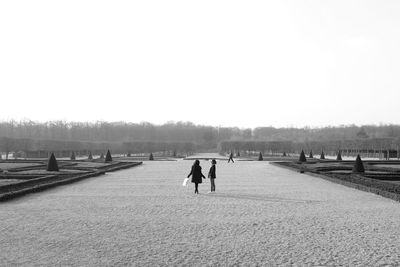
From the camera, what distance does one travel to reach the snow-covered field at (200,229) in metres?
6.32

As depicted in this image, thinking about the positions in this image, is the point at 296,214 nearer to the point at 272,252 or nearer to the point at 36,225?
the point at 272,252

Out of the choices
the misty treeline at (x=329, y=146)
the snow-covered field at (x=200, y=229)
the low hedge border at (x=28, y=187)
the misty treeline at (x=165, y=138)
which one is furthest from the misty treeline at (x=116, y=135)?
the snow-covered field at (x=200, y=229)

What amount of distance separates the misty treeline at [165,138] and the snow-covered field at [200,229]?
4362cm

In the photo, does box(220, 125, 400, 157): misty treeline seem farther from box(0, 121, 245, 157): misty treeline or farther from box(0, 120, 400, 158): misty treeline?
box(0, 121, 245, 157): misty treeline

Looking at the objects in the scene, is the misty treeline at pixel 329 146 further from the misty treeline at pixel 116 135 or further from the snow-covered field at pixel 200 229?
the snow-covered field at pixel 200 229

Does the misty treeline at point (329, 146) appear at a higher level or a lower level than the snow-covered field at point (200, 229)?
higher

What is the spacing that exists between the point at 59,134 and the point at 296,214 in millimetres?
98172

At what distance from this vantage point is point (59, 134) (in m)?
102

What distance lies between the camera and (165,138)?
370 feet

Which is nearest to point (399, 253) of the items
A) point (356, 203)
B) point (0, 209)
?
point (356, 203)

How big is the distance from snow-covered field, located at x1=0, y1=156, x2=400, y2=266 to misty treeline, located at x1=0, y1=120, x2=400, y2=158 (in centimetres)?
4362

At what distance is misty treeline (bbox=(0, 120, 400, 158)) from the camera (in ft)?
197

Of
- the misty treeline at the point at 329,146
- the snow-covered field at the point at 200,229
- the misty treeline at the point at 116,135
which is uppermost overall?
the misty treeline at the point at 116,135

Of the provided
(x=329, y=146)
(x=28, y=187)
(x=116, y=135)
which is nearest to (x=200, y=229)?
(x=28, y=187)
